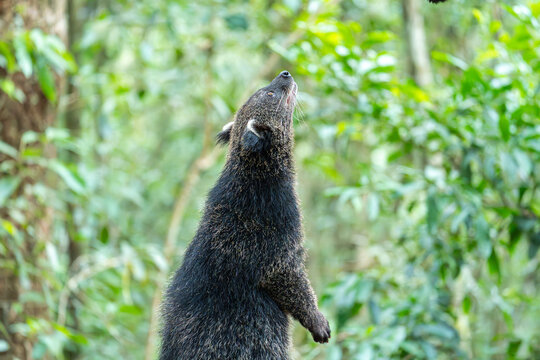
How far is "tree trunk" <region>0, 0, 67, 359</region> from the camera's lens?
469cm

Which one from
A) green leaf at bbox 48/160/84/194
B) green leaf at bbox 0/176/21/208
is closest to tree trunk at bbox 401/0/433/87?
green leaf at bbox 48/160/84/194

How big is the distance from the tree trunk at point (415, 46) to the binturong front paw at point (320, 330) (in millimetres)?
3739

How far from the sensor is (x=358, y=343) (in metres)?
4.29

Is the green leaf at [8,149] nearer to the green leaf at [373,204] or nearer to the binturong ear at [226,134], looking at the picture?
the binturong ear at [226,134]

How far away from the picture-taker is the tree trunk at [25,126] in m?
4.69

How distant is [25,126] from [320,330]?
10.3 feet

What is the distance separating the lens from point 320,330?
3.17 m

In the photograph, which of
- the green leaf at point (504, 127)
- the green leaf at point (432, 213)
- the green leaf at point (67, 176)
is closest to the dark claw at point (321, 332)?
the green leaf at point (432, 213)

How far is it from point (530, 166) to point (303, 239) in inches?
66.5

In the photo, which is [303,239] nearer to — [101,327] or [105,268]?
[105,268]

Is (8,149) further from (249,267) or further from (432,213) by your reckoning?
(432,213)

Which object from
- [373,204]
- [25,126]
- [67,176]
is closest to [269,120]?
[373,204]

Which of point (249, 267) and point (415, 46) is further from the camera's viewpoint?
point (415, 46)

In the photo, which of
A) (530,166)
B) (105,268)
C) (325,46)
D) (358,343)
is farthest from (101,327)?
(530,166)
